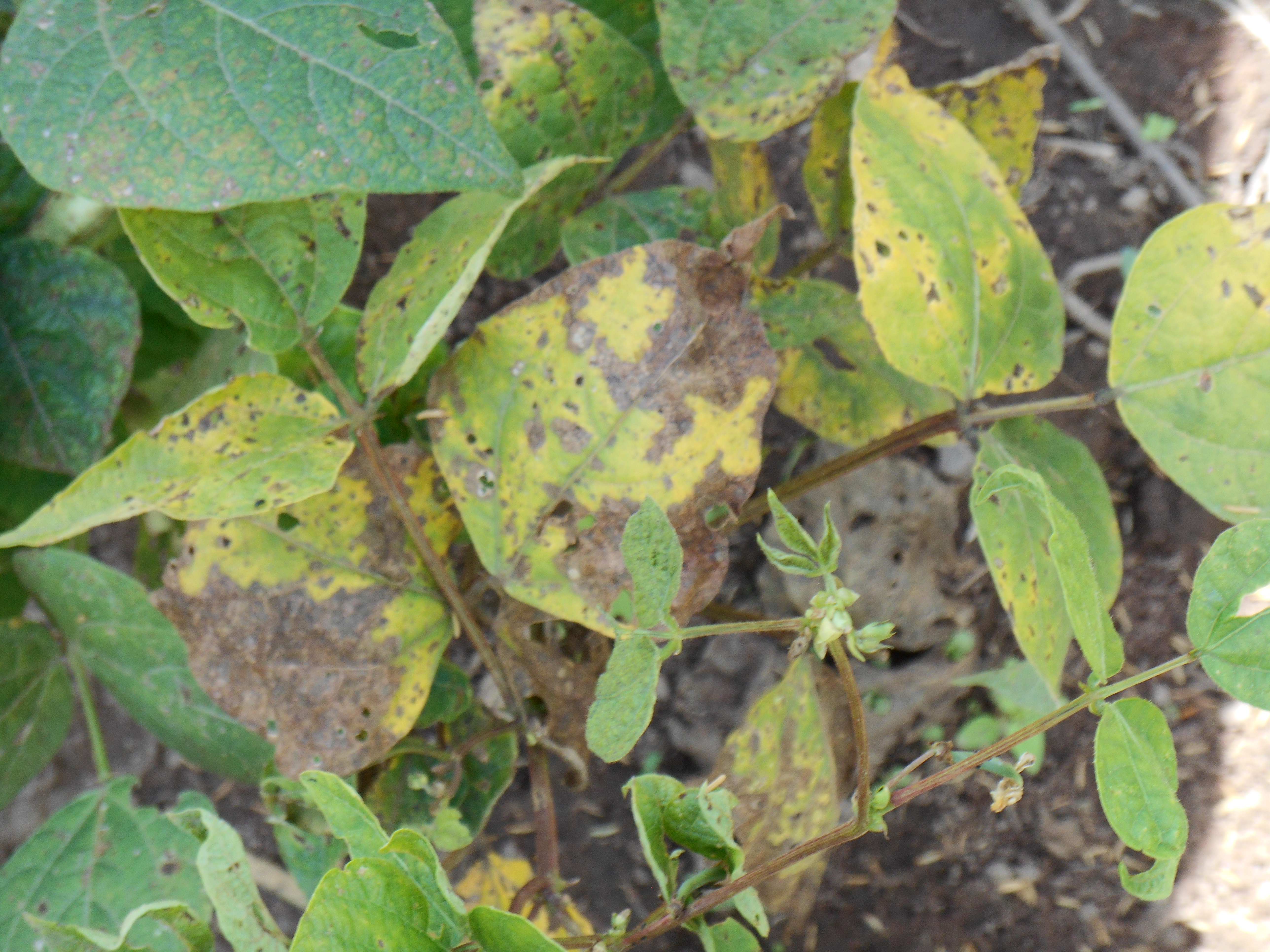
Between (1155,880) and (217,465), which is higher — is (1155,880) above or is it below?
below

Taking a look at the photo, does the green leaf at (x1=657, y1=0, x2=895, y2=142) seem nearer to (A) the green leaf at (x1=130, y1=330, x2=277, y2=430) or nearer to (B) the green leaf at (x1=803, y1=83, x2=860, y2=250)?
(B) the green leaf at (x1=803, y1=83, x2=860, y2=250)

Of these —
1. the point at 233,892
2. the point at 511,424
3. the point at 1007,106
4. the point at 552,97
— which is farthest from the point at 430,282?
the point at 1007,106

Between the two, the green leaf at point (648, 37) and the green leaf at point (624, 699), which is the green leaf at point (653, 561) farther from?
the green leaf at point (648, 37)

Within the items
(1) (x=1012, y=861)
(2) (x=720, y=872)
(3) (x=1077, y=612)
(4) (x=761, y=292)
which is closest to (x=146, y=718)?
(2) (x=720, y=872)

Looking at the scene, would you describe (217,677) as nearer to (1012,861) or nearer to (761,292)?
(761,292)

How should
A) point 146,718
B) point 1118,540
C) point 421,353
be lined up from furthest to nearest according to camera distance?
point 146,718
point 1118,540
point 421,353

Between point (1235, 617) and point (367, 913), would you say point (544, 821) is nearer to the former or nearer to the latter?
point (367, 913)
